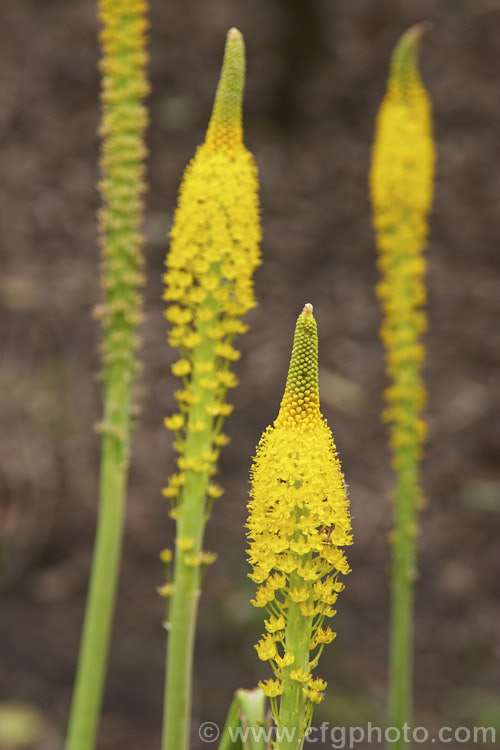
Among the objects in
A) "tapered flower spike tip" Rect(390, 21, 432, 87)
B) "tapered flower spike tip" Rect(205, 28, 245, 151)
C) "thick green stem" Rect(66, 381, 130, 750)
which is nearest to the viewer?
"tapered flower spike tip" Rect(205, 28, 245, 151)

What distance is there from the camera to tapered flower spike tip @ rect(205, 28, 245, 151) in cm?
158

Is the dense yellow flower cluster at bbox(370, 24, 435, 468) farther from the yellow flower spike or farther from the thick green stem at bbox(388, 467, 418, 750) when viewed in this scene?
the yellow flower spike

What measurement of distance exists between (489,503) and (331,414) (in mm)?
1153

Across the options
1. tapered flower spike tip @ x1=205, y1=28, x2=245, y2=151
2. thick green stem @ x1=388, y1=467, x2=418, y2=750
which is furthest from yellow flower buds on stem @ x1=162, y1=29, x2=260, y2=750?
thick green stem @ x1=388, y1=467, x2=418, y2=750

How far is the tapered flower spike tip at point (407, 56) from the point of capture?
2488 mm

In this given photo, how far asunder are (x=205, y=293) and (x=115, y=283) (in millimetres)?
568

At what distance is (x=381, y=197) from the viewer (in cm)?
275

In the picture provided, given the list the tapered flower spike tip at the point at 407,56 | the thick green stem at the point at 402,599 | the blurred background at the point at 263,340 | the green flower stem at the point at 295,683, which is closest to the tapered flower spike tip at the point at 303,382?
the green flower stem at the point at 295,683

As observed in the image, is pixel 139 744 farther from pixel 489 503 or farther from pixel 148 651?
pixel 489 503

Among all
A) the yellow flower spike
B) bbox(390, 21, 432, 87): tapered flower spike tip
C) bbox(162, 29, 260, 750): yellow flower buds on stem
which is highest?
bbox(390, 21, 432, 87): tapered flower spike tip

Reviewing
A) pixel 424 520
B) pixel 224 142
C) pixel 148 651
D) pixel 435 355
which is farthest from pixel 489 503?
pixel 224 142

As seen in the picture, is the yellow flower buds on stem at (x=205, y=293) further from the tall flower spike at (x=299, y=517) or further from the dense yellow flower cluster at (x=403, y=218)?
the dense yellow flower cluster at (x=403, y=218)

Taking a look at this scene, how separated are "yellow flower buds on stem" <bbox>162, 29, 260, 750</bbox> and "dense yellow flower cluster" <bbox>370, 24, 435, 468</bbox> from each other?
A: 1141 millimetres

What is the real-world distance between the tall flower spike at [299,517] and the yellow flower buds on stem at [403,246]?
5.16 feet
